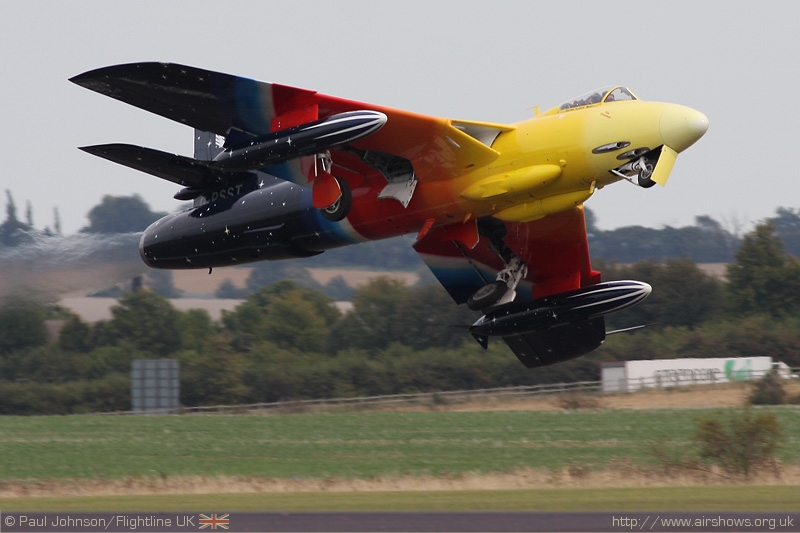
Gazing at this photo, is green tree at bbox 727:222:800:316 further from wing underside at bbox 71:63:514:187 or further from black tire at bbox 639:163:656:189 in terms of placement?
wing underside at bbox 71:63:514:187

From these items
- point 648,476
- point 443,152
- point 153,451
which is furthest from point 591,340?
point 153,451

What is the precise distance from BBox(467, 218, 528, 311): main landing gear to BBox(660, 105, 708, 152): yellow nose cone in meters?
5.41

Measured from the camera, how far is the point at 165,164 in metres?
24.3

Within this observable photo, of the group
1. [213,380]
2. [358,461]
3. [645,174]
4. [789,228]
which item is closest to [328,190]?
[645,174]

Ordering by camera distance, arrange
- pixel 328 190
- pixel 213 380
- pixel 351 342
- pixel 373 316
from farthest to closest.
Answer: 1. pixel 373 316
2. pixel 351 342
3. pixel 213 380
4. pixel 328 190

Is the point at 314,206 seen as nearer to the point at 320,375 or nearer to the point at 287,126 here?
the point at 287,126

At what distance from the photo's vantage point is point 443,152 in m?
21.3

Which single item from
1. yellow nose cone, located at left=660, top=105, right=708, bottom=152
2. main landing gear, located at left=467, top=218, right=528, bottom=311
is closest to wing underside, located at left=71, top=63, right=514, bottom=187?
yellow nose cone, located at left=660, top=105, right=708, bottom=152

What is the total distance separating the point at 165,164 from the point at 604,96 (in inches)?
387

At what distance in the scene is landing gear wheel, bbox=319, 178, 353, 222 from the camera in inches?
874

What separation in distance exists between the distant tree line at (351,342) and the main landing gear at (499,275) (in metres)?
23.8

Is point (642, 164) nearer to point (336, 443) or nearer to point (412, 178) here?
point (412, 178)

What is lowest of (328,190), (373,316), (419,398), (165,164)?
(419,398)

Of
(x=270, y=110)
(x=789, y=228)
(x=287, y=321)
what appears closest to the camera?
(x=270, y=110)
